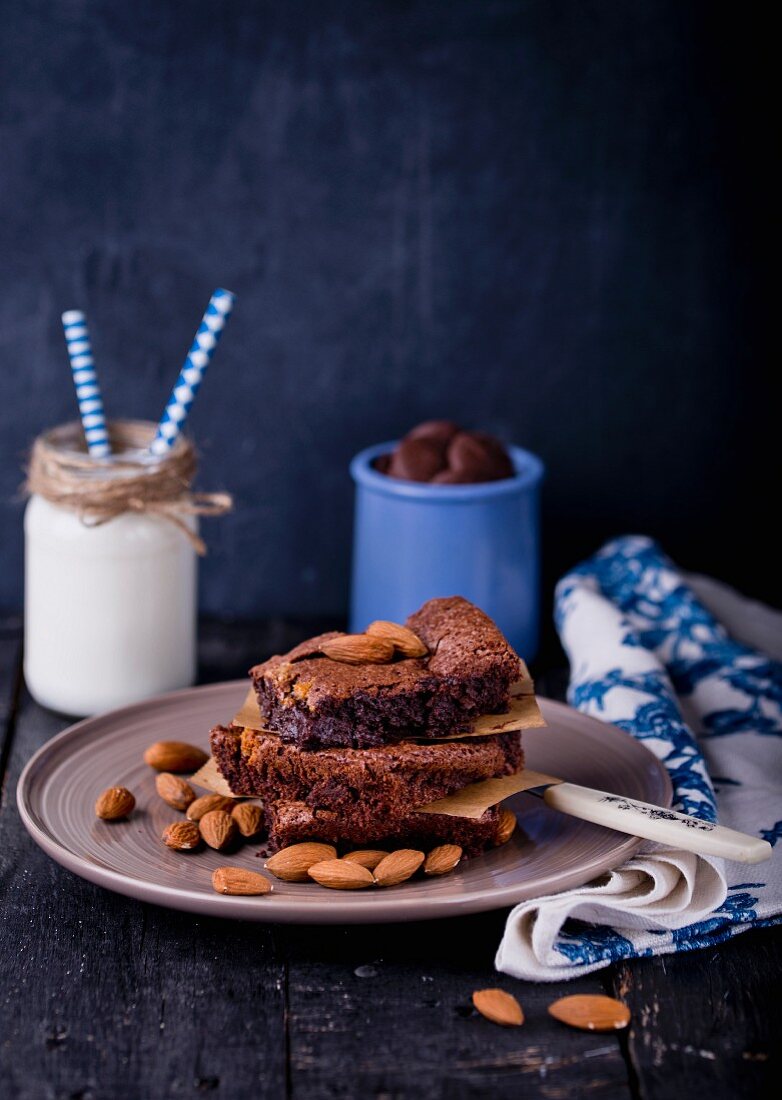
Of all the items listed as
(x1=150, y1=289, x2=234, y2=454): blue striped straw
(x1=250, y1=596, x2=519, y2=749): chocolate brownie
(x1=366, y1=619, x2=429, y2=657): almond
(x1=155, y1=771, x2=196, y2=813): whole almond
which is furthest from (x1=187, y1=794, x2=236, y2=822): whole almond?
(x1=150, y1=289, x2=234, y2=454): blue striped straw

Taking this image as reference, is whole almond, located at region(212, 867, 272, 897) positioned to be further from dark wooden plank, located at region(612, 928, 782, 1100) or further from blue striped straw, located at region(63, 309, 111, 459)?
blue striped straw, located at region(63, 309, 111, 459)

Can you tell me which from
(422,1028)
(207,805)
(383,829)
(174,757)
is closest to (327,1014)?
(422,1028)

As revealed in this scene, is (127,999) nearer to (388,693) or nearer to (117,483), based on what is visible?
(388,693)

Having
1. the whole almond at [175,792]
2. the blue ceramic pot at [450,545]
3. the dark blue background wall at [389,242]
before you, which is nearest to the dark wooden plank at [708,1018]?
the whole almond at [175,792]

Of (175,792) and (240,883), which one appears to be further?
(175,792)

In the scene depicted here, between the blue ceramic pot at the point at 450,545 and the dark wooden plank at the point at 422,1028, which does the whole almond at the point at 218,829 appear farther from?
the blue ceramic pot at the point at 450,545
